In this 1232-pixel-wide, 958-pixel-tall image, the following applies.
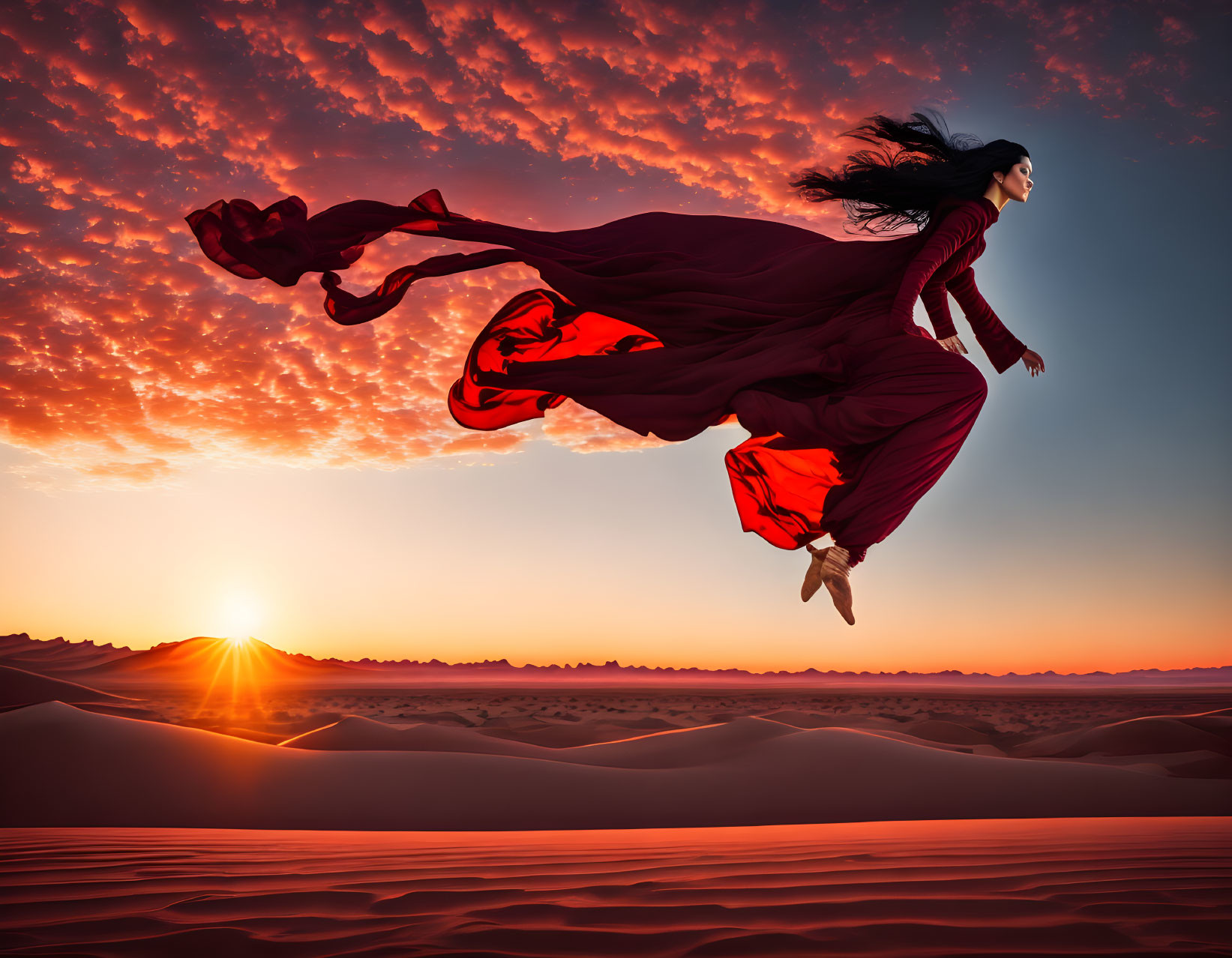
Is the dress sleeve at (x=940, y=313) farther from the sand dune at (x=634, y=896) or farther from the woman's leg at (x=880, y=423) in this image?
the sand dune at (x=634, y=896)

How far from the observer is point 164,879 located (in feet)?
9.32

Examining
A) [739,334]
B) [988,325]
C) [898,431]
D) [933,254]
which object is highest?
[933,254]

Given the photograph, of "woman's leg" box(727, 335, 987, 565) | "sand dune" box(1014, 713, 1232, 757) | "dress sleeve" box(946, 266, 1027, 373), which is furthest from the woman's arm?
"sand dune" box(1014, 713, 1232, 757)

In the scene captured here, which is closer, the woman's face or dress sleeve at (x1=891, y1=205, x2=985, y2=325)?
dress sleeve at (x1=891, y1=205, x2=985, y2=325)

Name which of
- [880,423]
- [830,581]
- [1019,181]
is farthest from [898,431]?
[1019,181]

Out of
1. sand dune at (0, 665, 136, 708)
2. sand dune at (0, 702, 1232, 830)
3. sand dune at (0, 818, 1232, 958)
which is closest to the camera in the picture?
sand dune at (0, 818, 1232, 958)

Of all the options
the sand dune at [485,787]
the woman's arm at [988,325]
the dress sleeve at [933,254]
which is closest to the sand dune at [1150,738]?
the sand dune at [485,787]

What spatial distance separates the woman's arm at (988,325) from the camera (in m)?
4.38

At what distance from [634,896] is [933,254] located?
3.07m

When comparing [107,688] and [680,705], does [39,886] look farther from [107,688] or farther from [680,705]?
Answer: [107,688]

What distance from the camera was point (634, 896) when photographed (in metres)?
2.52

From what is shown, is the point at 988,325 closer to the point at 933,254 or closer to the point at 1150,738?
the point at 933,254

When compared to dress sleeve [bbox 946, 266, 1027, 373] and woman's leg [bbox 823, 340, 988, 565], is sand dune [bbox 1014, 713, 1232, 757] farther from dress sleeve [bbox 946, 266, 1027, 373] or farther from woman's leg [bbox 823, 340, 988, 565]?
woman's leg [bbox 823, 340, 988, 565]

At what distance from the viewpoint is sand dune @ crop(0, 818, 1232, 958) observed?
2045 millimetres
